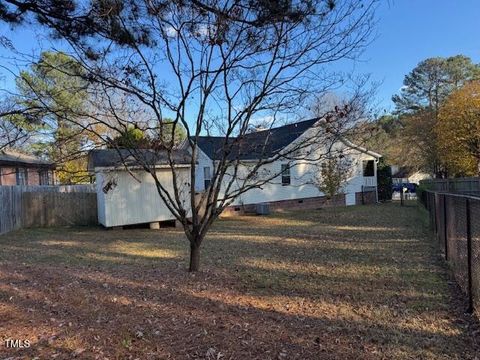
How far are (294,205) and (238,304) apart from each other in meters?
17.0

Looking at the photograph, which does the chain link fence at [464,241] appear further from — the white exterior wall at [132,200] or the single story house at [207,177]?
the white exterior wall at [132,200]

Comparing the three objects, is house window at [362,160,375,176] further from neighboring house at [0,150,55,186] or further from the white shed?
neighboring house at [0,150,55,186]

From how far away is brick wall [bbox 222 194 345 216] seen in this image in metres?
19.7

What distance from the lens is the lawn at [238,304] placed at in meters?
3.64

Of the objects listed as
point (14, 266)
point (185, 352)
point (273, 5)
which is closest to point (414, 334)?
point (185, 352)

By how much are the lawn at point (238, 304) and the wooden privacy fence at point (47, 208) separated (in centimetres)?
644

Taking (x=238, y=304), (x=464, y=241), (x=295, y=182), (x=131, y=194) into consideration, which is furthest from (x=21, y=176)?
(x=464, y=241)

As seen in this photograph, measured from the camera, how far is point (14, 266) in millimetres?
7195

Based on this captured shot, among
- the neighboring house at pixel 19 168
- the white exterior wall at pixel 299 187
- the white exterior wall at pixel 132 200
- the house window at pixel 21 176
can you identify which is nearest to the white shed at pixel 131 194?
the white exterior wall at pixel 132 200

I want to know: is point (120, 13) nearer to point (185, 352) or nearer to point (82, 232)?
point (185, 352)

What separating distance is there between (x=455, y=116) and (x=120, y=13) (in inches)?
906

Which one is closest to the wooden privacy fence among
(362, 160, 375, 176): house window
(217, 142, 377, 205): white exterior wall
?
(217, 142, 377, 205): white exterior wall

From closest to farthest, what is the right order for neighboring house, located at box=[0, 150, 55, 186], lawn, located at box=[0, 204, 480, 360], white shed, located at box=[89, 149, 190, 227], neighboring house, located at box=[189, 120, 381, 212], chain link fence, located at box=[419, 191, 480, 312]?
lawn, located at box=[0, 204, 480, 360], chain link fence, located at box=[419, 191, 480, 312], white shed, located at box=[89, 149, 190, 227], neighboring house, located at box=[189, 120, 381, 212], neighboring house, located at box=[0, 150, 55, 186]

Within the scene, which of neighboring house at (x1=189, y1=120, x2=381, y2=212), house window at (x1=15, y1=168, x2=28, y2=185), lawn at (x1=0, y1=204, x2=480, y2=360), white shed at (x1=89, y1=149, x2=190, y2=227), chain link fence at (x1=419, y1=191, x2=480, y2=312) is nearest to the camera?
lawn at (x1=0, y1=204, x2=480, y2=360)
